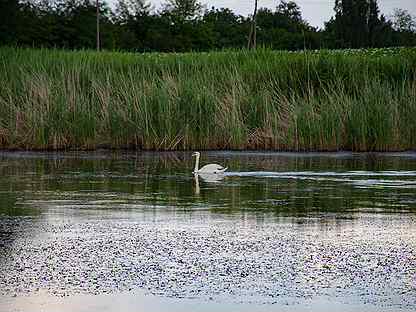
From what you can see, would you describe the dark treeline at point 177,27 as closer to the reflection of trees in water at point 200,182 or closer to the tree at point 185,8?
the tree at point 185,8

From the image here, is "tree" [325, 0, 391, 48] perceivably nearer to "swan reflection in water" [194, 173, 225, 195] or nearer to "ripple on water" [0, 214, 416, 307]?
"swan reflection in water" [194, 173, 225, 195]

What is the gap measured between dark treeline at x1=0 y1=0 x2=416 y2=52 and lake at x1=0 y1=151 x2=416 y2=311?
87.2 ft

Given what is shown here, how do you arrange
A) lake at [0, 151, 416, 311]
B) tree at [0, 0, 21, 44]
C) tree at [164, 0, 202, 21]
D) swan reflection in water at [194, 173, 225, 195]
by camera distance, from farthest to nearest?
tree at [164, 0, 202, 21], tree at [0, 0, 21, 44], swan reflection in water at [194, 173, 225, 195], lake at [0, 151, 416, 311]

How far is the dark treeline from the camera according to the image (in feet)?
164

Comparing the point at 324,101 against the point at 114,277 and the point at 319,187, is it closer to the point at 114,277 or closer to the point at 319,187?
the point at 319,187

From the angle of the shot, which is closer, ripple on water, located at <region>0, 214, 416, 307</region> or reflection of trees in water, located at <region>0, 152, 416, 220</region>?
ripple on water, located at <region>0, 214, 416, 307</region>

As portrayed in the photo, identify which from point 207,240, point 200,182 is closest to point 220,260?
point 207,240

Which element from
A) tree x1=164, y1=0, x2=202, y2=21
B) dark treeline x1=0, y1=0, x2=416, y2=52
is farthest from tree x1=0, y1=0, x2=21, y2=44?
tree x1=164, y1=0, x2=202, y2=21

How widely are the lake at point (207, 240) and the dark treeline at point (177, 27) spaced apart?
87.2ft

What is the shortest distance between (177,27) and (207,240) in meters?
52.3

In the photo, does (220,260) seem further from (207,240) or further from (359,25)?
(359,25)

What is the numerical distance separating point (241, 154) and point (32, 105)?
446 cm

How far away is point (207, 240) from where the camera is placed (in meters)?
8.49

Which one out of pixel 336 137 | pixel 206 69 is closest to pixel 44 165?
pixel 336 137
